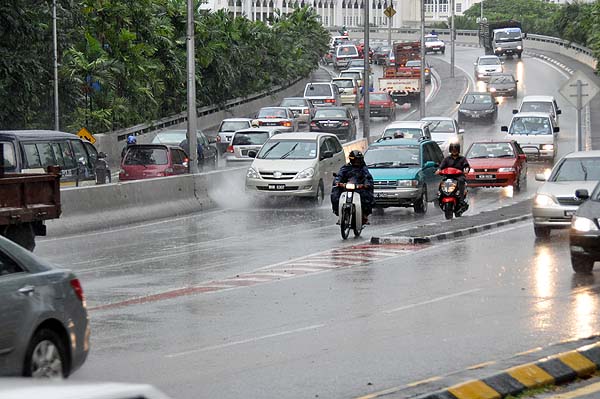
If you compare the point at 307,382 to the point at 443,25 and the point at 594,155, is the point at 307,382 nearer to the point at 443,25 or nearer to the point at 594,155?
the point at 594,155

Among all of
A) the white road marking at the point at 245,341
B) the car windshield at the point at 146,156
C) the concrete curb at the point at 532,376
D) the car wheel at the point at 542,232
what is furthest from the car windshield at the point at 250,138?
the concrete curb at the point at 532,376

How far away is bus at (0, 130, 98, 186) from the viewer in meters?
28.2

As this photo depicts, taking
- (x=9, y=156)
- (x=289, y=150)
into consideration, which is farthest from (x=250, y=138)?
(x=9, y=156)

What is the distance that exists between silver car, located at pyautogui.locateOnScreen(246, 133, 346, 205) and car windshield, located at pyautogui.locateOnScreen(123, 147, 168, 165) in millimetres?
2850

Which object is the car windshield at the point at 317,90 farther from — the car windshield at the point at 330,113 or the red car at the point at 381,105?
the car windshield at the point at 330,113

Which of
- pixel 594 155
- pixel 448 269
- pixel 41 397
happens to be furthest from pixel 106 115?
pixel 41 397

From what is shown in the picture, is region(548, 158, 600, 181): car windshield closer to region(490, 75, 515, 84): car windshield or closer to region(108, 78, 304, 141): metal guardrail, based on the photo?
region(108, 78, 304, 141): metal guardrail

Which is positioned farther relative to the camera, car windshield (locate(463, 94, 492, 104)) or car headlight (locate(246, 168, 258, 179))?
car windshield (locate(463, 94, 492, 104))

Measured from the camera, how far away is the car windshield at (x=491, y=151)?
3941 centimetres

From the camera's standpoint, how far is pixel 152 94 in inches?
2484

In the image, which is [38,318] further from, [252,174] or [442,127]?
[442,127]

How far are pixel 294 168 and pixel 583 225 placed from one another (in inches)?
627

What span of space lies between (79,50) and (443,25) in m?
127

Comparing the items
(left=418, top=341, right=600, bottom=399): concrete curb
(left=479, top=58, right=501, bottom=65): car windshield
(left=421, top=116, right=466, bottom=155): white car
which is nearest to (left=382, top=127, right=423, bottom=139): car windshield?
(left=421, top=116, right=466, bottom=155): white car
